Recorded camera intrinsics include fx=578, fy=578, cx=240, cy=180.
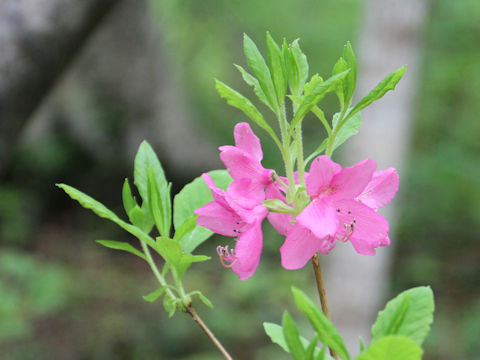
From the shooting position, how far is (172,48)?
655 centimetres

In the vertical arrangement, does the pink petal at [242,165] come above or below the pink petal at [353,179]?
above

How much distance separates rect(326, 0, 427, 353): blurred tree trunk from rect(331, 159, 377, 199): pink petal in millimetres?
2685

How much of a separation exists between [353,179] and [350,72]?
0.31 ft

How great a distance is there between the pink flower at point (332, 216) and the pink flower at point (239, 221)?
0.03m

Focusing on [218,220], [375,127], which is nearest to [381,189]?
[218,220]

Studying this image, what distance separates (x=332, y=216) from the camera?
486 millimetres

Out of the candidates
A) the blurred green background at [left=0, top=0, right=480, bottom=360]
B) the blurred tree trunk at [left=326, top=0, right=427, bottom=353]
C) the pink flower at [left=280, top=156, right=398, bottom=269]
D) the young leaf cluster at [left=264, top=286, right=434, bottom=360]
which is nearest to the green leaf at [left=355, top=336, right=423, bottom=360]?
the young leaf cluster at [left=264, top=286, right=434, bottom=360]

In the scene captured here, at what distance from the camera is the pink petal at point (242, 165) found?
527 mm

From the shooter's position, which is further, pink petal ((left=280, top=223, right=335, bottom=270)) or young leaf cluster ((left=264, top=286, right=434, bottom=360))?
pink petal ((left=280, top=223, right=335, bottom=270))

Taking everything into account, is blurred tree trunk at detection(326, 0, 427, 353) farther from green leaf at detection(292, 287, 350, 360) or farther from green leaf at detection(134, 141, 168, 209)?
green leaf at detection(292, 287, 350, 360)

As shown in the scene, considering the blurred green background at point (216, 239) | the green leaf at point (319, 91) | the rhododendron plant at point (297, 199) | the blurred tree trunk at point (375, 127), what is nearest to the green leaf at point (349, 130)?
the rhododendron plant at point (297, 199)

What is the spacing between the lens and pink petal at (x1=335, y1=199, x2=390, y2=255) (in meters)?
0.52

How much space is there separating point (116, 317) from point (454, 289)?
9.62 ft

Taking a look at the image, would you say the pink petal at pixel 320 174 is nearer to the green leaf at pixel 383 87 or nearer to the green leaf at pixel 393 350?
the green leaf at pixel 383 87
